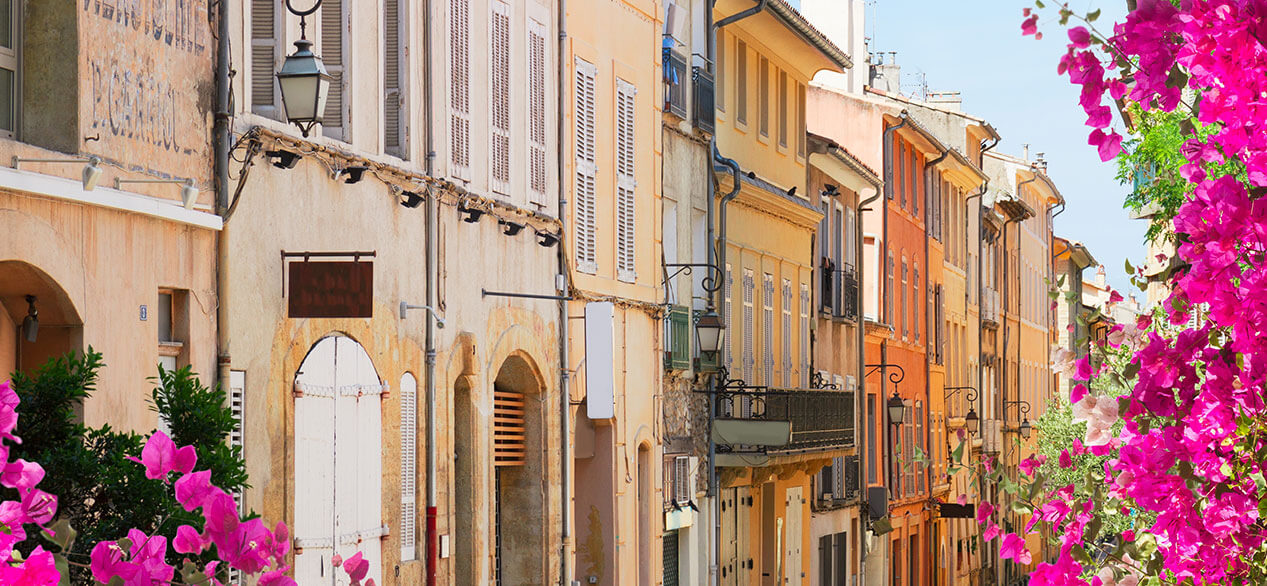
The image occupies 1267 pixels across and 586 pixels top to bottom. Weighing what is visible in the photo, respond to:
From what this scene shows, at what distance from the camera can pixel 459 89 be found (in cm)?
1567

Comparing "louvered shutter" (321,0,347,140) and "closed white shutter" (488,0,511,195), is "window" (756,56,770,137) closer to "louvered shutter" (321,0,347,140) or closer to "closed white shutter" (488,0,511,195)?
"closed white shutter" (488,0,511,195)

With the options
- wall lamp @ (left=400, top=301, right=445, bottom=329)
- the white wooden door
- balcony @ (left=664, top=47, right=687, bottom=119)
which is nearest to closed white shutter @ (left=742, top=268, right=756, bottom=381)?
the white wooden door

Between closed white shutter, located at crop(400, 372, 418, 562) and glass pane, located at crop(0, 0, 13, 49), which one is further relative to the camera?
closed white shutter, located at crop(400, 372, 418, 562)

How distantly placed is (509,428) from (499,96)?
118 inches

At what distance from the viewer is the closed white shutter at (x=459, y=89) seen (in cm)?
1545

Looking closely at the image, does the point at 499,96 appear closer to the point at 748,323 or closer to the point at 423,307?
the point at 423,307

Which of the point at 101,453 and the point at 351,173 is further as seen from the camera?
the point at 351,173

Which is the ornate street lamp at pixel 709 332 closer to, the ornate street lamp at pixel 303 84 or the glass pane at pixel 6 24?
the ornate street lamp at pixel 303 84

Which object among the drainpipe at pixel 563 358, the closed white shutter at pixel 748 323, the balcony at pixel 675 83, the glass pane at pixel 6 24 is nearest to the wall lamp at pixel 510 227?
the drainpipe at pixel 563 358

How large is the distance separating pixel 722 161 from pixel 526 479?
812 cm

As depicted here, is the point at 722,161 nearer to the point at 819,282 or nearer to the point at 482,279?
the point at 819,282

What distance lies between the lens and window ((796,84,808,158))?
3039cm

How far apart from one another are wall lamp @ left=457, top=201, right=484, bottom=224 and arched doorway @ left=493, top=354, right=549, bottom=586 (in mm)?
2070

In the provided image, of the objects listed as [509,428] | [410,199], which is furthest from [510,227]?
[410,199]
